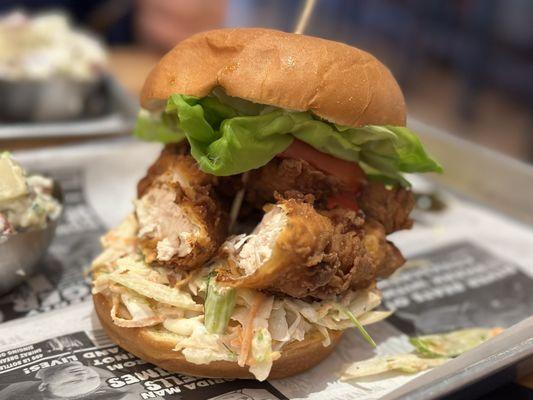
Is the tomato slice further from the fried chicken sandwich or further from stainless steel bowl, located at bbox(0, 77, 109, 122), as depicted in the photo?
stainless steel bowl, located at bbox(0, 77, 109, 122)

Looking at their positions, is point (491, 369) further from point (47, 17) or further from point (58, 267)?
point (47, 17)

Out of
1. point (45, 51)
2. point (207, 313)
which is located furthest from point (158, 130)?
point (45, 51)

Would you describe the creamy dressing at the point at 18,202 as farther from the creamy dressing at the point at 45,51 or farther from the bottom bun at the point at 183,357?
the creamy dressing at the point at 45,51

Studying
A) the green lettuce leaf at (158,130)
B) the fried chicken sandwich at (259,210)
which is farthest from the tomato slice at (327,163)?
the green lettuce leaf at (158,130)

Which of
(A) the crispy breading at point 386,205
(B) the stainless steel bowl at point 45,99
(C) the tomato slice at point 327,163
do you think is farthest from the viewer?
(B) the stainless steel bowl at point 45,99

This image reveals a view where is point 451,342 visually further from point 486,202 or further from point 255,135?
point 486,202

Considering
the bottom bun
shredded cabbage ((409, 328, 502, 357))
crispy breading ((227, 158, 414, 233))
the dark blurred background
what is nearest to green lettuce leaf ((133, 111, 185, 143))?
crispy breading ((227, 158, 414, 233))

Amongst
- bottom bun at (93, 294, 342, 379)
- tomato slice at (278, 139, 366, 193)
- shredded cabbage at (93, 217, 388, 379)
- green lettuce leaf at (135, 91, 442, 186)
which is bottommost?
bottom bun at (93, 294, 342, 379)
